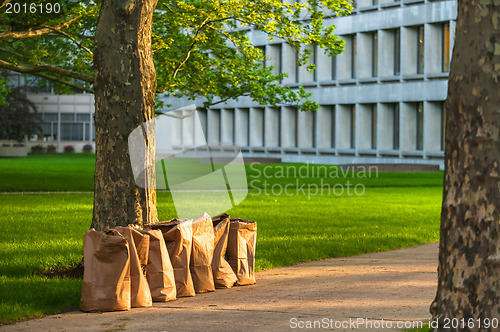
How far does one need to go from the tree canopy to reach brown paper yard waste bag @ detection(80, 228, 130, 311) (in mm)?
5623

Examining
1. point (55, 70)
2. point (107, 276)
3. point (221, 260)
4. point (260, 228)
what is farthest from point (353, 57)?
point (107, 276)

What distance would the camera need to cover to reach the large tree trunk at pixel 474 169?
4.88 m

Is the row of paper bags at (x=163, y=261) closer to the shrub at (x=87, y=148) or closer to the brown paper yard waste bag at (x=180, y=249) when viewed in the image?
the brown paper yard waste bag at (x=180, y=249)

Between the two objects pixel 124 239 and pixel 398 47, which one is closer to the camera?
pixel 124 239

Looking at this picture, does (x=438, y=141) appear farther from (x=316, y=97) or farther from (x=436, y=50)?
(x=316, y=97)

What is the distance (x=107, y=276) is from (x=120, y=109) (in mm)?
2310

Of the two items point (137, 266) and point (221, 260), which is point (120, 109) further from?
point (137, 266)

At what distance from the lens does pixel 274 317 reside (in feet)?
23.0

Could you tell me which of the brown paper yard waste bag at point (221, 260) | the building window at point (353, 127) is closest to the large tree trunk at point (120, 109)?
the brown paper yard waste bag at point (221, 260)

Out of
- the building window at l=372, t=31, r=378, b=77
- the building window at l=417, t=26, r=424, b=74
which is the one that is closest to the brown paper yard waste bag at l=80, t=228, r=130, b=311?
the building window at l=417, t=26, r=424, b=74

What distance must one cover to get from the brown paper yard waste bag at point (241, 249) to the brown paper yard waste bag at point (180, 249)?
0.67 m

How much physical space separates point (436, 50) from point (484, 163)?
4221 centimetres

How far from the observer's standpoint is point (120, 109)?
29.3 feet

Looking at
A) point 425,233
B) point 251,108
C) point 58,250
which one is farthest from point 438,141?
point 58,250
